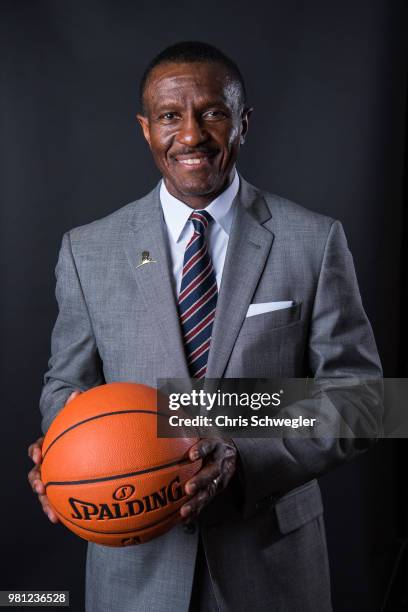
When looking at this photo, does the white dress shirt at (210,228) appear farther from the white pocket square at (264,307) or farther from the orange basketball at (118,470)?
the orange basketball at (118,470)

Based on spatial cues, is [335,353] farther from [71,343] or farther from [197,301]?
[71,343]

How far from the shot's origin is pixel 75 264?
1.81 meters

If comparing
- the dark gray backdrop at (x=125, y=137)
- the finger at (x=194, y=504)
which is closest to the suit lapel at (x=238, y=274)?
the finger at (x=194, y=504)

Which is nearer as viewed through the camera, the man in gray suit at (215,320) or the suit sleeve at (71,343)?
the man in gray suit at (215,320)

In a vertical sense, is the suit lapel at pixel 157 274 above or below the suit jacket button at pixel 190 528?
above

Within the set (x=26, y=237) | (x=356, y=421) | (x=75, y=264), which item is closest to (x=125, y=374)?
(x=75, y=264)

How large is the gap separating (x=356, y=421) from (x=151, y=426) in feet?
1.79

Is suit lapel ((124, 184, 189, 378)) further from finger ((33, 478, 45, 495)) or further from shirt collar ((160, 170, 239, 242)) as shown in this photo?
finger ((33, 478, 45, 495))

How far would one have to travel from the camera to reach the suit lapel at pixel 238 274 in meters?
1.63

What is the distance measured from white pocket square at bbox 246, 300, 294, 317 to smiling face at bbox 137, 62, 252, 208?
0.29m

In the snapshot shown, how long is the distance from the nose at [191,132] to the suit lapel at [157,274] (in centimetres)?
20

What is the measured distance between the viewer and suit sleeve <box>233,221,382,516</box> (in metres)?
1.58

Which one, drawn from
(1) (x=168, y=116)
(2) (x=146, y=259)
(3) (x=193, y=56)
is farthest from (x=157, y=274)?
(3) (x=193, y=56)

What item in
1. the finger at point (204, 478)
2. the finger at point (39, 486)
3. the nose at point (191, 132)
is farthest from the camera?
the nose at point (191, 132)
